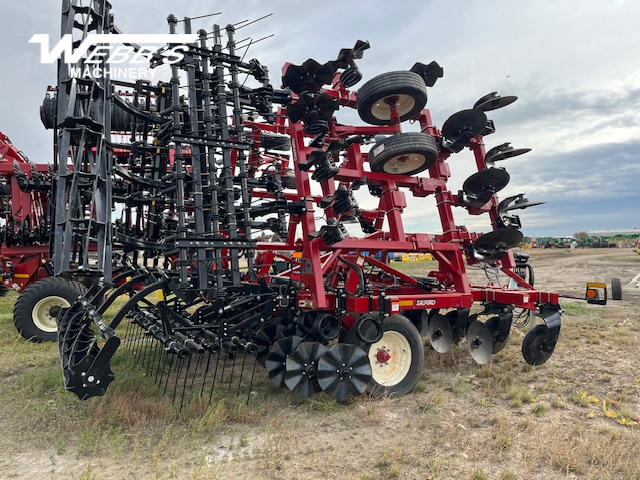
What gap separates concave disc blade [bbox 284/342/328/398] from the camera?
4.88 m

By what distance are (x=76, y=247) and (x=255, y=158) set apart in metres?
3.91

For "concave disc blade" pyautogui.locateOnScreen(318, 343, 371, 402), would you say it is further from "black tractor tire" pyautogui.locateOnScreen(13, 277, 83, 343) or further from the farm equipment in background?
the farm equipment in background

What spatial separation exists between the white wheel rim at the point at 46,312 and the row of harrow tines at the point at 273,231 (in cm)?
219

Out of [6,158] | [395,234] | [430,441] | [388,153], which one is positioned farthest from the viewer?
[6,158]

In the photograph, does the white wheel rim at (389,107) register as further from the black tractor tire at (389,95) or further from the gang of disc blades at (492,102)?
the gang of disc blades at (492,102)

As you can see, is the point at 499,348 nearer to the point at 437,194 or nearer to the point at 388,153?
the point at 437,194

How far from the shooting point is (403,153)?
5.75 m

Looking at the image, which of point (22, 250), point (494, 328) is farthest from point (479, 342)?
point (22, 250)

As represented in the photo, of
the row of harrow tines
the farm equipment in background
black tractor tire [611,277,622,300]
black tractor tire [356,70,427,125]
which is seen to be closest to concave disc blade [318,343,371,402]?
the row of harrow tines

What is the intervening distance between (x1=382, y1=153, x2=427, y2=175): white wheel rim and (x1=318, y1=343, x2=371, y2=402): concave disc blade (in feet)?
8.28

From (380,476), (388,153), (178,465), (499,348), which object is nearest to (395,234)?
(388,153)

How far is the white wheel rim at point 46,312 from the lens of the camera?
28.2 ft

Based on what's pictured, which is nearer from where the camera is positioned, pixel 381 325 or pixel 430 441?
pixel 430 441

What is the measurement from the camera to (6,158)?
1070 cm
